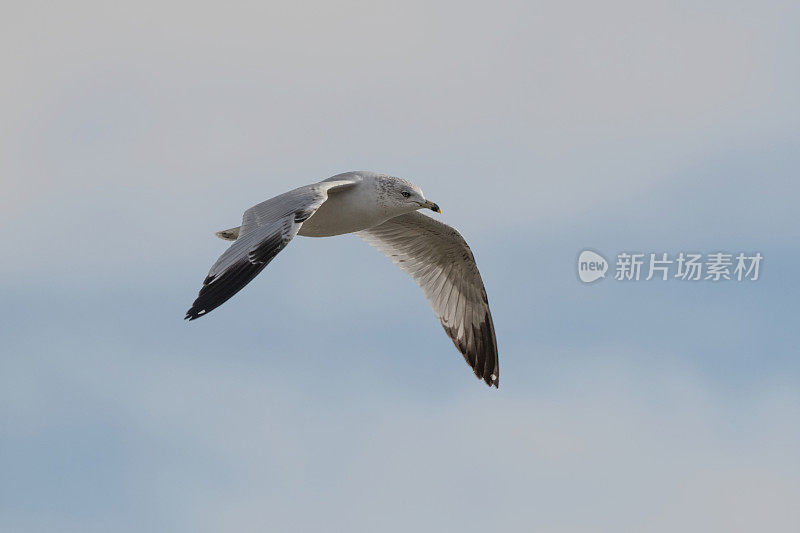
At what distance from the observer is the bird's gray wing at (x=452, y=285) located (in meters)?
14.9

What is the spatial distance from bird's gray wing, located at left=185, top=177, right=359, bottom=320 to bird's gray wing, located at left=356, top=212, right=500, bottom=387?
2681mm

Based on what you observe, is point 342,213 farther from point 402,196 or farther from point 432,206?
point 432,206

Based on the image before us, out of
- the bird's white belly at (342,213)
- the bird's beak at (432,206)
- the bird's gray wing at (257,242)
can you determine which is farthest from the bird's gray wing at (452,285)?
the bird's gray wing at (257,242)

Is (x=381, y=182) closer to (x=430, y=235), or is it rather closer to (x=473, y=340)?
(x=430, y=235)

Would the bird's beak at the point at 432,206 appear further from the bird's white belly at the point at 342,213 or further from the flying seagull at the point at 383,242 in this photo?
the bird's white belly at the point at 342,213

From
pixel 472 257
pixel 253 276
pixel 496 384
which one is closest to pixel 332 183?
pixel 253 276

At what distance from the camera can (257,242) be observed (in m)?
11.2

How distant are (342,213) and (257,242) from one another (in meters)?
1.80

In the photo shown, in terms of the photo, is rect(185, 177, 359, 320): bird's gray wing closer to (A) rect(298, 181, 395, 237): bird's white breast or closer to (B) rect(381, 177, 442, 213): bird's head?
(A) rect(298, 181, 395, 237): bird's white breast

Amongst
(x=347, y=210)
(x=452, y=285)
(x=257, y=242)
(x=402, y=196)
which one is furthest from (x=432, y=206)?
(x=257, y=242)

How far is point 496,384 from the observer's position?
49.0 ft

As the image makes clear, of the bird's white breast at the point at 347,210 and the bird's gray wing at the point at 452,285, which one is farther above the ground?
the bird's white breast at the point at 347,210

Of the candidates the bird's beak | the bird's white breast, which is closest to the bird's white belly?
the bird's white breast

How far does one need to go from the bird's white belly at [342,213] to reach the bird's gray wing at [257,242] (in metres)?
0.53
